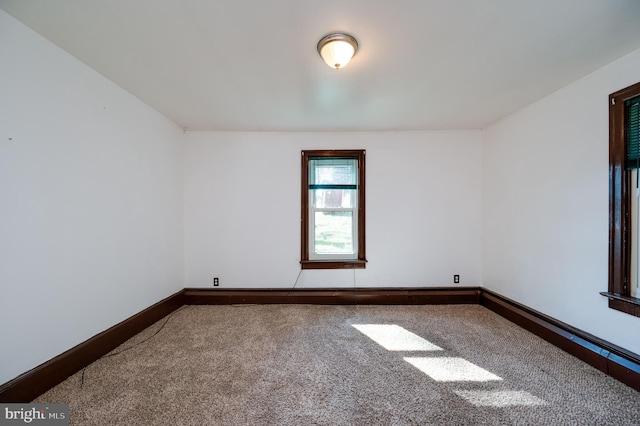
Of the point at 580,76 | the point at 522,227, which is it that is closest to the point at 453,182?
the point at 522,227

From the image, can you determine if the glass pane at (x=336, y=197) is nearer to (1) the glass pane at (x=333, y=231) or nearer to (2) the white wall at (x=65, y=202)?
(1) the glass pane at (x=333, y=231)

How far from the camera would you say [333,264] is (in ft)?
11.2

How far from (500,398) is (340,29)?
105 inches

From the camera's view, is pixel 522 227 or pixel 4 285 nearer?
pixel 4 285

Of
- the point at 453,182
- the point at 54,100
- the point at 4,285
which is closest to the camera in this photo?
the point at 4,285

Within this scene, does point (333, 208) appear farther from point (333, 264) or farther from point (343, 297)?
point (343, 297)

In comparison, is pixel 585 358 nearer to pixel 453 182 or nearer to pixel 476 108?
pixel 453 182

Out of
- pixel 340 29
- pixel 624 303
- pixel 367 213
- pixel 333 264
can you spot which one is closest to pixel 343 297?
pixel 333 264

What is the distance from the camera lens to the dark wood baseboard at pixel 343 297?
3322 mm

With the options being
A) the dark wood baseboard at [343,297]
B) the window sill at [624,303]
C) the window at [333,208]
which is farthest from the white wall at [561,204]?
the window at [333,208]

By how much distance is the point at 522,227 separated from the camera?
2758mm

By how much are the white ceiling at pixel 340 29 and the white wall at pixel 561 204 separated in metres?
0.24

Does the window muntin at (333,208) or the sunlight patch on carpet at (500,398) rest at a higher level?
the window muntin at (333,208)

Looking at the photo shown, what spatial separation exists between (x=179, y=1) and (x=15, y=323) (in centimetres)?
221
